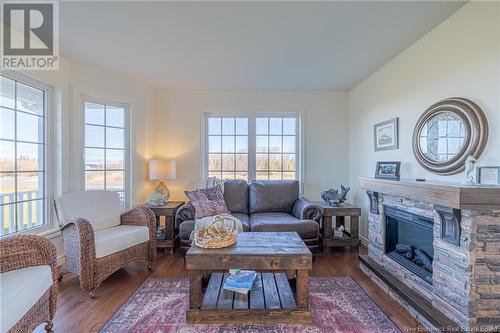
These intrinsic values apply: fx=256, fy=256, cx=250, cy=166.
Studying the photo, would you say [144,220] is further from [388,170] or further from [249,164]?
[388,170]

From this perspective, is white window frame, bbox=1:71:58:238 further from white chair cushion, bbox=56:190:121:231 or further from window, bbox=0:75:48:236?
white chair cushion, bbox=56:190:121:231

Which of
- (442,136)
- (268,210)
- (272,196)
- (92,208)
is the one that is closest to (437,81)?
(442,136)

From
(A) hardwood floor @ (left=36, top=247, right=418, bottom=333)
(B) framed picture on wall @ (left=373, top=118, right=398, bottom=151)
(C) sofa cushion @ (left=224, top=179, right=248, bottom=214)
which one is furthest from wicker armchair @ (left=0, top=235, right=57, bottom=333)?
(B) framed picture on wall @ (left=373, top=118, right=398, bottom=151)

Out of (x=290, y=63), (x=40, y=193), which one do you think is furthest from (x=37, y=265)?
(x=290, y=63)

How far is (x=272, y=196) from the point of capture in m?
3.92

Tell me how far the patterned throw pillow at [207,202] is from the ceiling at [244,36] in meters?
1.63

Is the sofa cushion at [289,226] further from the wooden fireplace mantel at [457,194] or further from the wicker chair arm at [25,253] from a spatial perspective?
the wicker chair arm at [25,253]

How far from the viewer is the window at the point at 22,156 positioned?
2.48 m

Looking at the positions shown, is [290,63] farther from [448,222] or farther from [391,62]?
[448,222]

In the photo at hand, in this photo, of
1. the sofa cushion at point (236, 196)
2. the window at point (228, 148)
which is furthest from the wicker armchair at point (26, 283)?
the window at point (228, 148)

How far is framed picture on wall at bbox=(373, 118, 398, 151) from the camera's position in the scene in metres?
3.08

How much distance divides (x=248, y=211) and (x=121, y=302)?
2.06 meters

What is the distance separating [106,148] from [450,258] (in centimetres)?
403

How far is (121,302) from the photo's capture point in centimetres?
228
